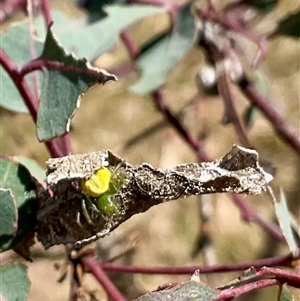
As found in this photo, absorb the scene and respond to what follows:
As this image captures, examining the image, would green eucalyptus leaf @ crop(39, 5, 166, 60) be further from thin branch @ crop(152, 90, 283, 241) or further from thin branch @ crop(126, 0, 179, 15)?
thin branch @ crop(152, 90, 283, 241)

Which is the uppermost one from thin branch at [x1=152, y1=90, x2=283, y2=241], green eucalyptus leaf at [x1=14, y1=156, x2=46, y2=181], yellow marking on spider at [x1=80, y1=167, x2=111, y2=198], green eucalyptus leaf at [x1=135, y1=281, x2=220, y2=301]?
yellow marking on spider at [x1=80, y1=167, x2=111, y2=198]

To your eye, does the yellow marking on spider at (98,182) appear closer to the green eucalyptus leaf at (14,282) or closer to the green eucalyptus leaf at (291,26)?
the green eucalyptus leaf at (14,282)

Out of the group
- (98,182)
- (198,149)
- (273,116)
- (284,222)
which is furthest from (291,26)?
(98,182)

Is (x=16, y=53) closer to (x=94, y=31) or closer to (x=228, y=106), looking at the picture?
(x=94, y=31)

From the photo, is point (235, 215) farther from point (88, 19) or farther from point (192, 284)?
point (192, 284)

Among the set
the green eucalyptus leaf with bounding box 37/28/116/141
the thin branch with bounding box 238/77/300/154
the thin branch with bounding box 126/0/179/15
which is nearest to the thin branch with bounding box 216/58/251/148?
the thin branch with bounding box 238/77/300/154

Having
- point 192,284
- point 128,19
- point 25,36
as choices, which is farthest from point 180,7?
point 192,284
